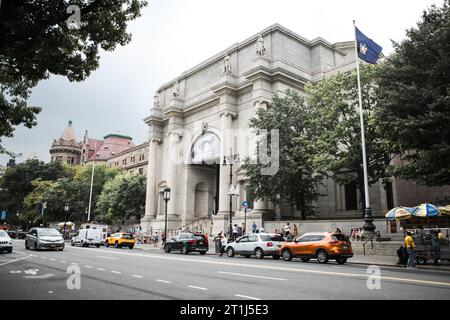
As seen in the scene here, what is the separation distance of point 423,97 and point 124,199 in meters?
46.9

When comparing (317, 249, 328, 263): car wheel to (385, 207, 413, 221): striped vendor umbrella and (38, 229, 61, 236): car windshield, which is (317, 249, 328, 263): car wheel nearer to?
(385, 207, 413, 221): striped vendor umbrella

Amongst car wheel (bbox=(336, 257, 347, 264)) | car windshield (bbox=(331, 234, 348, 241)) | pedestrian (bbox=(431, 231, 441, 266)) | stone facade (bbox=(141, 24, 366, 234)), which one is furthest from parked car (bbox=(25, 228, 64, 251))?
pedestrian (bbox=(431, 231, 441, 266))

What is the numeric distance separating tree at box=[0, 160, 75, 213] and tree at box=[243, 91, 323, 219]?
62.1 meters

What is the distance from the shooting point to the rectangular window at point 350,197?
1510 inches

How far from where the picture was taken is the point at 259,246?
22.6 metres

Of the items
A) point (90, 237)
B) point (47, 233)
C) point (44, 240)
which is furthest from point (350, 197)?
point (44, 240)

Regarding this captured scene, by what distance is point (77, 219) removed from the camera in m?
68.0

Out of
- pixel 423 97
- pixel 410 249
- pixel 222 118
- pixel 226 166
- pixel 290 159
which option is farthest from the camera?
pixel 222 118

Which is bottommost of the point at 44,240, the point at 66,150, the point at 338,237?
the point at 44,240

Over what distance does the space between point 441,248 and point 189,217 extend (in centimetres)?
3483

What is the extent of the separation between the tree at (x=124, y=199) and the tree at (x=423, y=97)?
4395cm

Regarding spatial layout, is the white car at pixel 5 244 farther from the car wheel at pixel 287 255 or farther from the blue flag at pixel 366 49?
the blue flag at pixel 366 49

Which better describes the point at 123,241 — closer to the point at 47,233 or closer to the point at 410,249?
the point at 47,233
